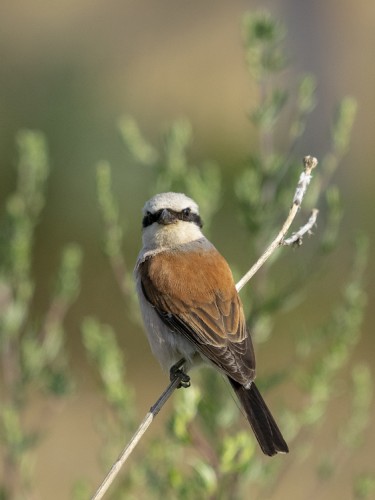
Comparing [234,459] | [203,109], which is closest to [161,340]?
[234,459]

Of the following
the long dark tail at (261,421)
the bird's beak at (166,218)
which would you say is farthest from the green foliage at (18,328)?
the long dark tail at (261,421)

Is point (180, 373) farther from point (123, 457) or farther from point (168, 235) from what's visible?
point (123, 457)

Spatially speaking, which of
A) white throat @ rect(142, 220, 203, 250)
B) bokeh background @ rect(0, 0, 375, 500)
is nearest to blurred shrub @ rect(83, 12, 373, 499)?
white throat @ rect(142, 220, 203, 250)

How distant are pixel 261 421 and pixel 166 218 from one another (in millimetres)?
1023

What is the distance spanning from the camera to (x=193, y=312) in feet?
9.96

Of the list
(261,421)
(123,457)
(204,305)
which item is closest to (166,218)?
(204,305)

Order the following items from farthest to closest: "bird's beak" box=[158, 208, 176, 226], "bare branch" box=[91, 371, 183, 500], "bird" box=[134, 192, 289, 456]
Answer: "bird's beak" box=[158, 208, 176, 226], "bird" box=[134, 192, 289, 456], "bare branch" box=[91, 371, 183, 500]

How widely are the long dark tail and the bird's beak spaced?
0.77m

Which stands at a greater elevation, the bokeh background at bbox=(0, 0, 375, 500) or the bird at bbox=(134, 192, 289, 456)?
the bokeh background at bbox=(0, 0, 375, 500)

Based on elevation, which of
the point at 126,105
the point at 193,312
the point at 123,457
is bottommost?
the point at 123,457

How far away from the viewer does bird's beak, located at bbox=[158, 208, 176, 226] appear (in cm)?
340

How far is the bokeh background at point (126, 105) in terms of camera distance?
742 centimetres

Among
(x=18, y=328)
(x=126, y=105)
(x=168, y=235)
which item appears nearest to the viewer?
(x=168, y=235)

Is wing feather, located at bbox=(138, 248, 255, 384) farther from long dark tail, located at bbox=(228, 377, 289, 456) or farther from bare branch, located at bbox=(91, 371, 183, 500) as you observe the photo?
bare branch, located at bbox=(91, 371, 183, 500)
